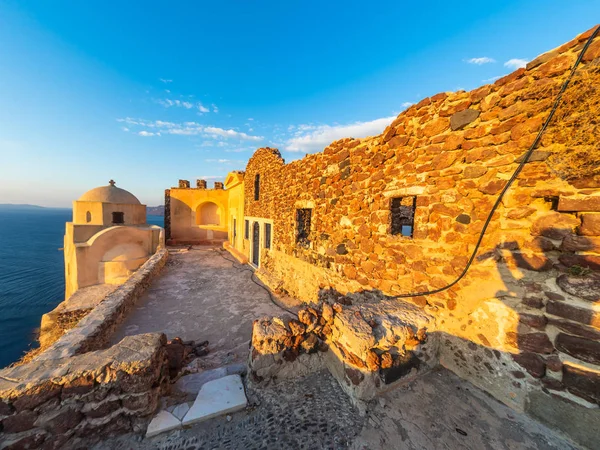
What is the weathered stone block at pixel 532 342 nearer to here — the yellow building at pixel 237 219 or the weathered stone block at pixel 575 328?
the weathered stone block at pixel 575 328

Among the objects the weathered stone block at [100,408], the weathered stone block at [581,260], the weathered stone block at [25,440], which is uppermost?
the weathered stone block at [581,260]

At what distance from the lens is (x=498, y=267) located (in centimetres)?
266

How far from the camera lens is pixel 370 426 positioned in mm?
2332

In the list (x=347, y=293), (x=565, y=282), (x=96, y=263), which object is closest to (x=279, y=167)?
(x=347, y=293)

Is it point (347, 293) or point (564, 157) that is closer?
point (564, 157)

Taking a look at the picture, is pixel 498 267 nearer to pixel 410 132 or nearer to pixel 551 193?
pixel 551 193

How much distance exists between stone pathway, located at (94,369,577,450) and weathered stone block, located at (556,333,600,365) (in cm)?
86

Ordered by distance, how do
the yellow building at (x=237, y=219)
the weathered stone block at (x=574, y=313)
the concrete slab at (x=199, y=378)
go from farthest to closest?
the yellow building at (x=237, y=219)
the concrete slab at (x=199, y=378)
the weathered stone block at (x=574, y=313)

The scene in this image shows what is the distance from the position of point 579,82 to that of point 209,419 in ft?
16.3

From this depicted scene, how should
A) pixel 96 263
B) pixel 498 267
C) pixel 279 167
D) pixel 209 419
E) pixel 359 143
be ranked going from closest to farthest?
pixel 209 419, pixel 498 267, pixel 359 143, pixel 279 167, pixel 96 263

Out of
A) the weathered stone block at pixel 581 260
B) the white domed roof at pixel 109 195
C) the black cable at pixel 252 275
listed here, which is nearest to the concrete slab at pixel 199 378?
the black cable at pixel 252 275

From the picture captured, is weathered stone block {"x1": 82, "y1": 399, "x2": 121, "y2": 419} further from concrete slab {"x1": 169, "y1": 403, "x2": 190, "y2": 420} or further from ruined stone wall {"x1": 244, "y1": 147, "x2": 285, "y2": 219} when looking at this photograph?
ruined stone wall {"x1": 244, "y1": 147, "x2": 285, "y2": 219}

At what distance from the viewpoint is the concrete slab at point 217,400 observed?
96.0 inches

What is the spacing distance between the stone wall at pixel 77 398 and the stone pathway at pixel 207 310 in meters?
1.78
